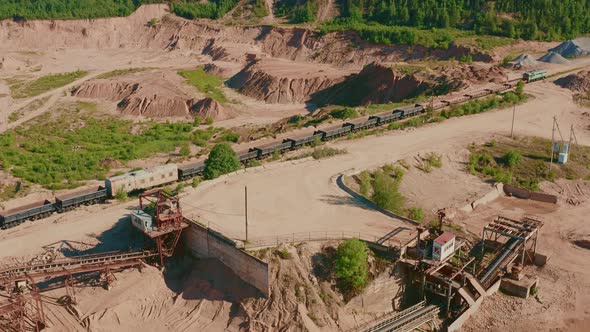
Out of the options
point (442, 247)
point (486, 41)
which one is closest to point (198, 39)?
point (486, 41)

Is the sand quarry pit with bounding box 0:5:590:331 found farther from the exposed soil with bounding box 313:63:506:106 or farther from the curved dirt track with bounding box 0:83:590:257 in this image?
the exposed soil with bounding box 313:63:506:106

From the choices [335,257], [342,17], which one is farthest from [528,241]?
[342,17]

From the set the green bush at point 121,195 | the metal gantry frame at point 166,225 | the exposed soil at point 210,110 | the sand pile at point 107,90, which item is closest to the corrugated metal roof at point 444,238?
the metal gantry frame at point 166,225

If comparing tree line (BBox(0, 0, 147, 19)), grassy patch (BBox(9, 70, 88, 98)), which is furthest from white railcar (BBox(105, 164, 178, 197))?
tree line (BBox(0, 0, 147, 19))

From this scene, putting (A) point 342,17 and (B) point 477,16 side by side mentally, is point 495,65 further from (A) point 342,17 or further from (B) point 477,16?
(A) point 342,17

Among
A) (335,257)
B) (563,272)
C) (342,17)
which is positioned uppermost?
(342,17)

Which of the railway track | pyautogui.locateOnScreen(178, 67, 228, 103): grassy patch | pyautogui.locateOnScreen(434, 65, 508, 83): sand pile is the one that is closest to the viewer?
the railway track

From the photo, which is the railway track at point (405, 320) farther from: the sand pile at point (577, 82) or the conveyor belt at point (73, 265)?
the sand pile at point (577, 82)
